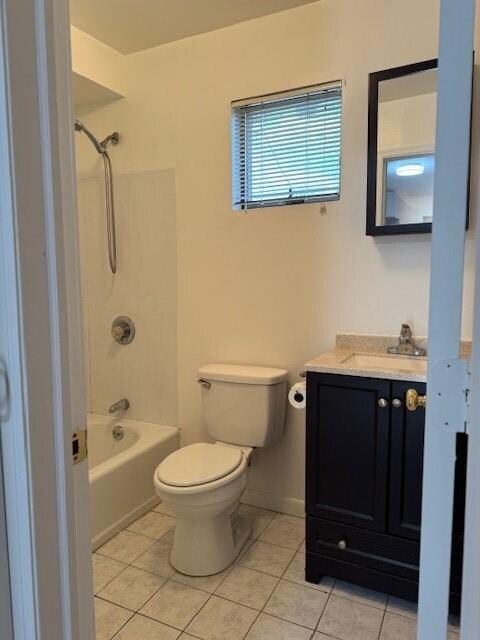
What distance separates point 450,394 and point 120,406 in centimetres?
231

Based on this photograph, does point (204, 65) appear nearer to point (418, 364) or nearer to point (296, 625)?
point (418, 364)

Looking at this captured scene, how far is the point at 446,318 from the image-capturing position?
2.10 feet

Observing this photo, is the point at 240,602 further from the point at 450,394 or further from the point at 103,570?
the point at 450,394

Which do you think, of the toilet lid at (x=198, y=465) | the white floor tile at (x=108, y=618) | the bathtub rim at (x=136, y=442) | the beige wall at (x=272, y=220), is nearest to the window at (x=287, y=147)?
the beige wall at (x=272, y=220)

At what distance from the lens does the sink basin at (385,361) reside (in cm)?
177

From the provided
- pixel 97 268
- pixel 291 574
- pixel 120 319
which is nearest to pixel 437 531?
pixel 291 574

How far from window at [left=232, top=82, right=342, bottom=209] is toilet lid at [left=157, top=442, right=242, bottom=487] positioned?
3.95ft

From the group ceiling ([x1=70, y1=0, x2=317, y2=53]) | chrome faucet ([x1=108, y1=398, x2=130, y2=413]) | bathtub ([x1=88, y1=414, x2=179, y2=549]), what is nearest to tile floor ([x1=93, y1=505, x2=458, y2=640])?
bathtub ([x1=88, y1=414, x2=179, y2=549])

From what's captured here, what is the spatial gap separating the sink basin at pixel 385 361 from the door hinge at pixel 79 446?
1.17m

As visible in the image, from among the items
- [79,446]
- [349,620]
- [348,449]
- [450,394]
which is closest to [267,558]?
[349,620]

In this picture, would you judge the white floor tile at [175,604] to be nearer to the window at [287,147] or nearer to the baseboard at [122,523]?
the baseboard at [122,523]

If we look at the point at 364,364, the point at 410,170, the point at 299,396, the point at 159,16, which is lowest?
the point at 299,396

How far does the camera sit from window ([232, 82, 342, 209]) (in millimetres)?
2072

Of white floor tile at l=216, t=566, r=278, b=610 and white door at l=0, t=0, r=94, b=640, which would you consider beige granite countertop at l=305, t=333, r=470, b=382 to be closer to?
white floor tile at l=216, t=566, r=278, b=610
